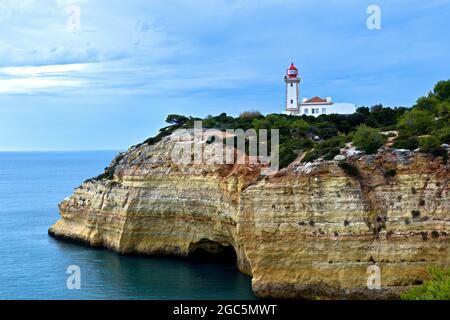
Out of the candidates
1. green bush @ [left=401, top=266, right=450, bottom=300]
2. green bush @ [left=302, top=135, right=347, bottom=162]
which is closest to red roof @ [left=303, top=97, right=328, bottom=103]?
green bush @ [left=302, top=135, right=347, bottom=162]

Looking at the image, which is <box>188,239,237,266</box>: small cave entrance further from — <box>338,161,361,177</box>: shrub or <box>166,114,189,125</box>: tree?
<box>166,114,189,125</box>: tree

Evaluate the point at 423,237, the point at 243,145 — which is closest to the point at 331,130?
the point at 243,145

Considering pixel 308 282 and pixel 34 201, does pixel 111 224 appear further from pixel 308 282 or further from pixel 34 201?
pixel 34 201

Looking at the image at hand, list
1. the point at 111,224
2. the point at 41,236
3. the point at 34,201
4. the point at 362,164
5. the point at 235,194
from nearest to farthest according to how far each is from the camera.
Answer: the point at 362,164 → the point at 235,194 → the point at 111,224 → the point at 41,236 → the point at 34,201

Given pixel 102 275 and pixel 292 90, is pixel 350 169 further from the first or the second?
pixel 292 90

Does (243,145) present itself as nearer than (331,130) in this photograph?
Yes

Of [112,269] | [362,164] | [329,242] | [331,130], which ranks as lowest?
[112,269]
